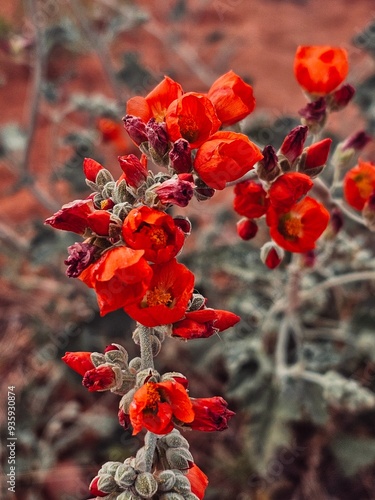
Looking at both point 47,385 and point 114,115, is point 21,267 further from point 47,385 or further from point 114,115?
point 114,115

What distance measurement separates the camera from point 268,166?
1.46m

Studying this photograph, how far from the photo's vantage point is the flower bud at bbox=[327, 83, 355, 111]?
1.75 meters

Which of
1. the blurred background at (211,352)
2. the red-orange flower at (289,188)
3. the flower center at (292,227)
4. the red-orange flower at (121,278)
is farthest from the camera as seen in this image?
the blurred background at (211,352)

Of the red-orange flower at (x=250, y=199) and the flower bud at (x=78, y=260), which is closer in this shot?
the flower bud at (x=78, y=260)

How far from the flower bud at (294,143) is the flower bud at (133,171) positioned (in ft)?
1.32

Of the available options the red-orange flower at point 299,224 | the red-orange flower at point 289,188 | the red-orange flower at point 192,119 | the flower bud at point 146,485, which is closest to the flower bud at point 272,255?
the red-orange flower at point 299,224

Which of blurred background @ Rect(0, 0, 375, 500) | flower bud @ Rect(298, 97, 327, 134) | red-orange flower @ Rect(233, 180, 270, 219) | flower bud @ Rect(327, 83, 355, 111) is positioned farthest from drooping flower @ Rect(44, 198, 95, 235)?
blurred background @ Rect(0, 0, 375, 500)

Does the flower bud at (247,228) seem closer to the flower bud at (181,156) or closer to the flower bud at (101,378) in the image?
the flower bud at (181,156)

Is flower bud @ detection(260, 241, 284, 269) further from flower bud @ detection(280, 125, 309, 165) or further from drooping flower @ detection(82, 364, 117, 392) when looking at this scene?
drooping flower @ detection(82, 364, 117, 392)

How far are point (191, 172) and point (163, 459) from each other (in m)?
0.60

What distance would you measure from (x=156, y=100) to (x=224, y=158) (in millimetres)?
287

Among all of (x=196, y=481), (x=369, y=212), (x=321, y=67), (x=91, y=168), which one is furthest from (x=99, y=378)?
(x=321, y=67)

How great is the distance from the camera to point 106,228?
116 cm

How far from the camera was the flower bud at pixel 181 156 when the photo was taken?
1.23 m
